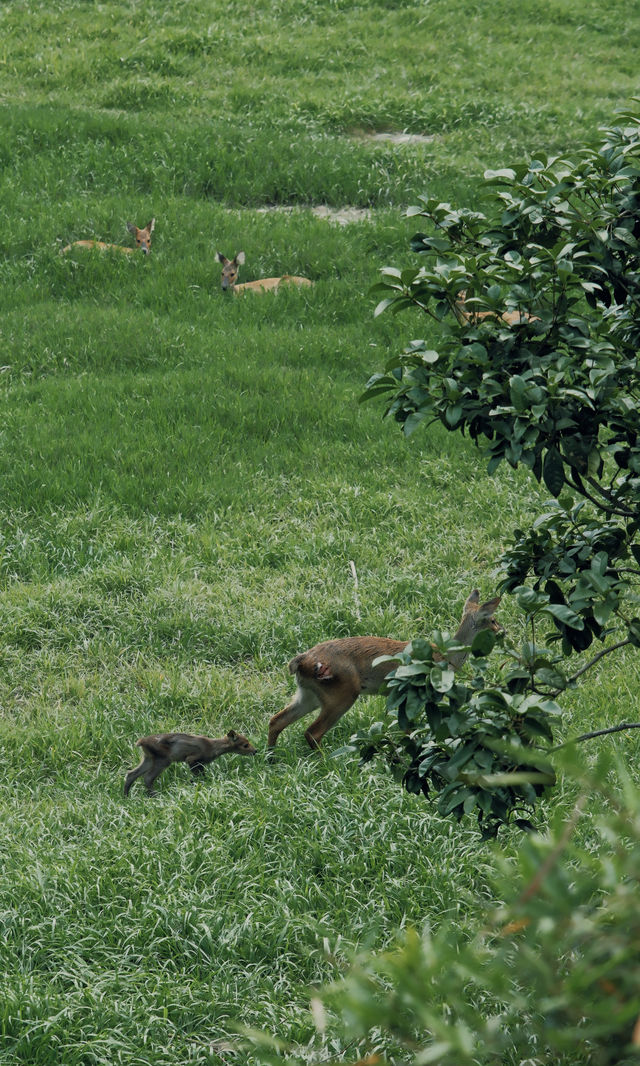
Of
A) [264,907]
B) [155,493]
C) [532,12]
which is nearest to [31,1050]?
[264,907]

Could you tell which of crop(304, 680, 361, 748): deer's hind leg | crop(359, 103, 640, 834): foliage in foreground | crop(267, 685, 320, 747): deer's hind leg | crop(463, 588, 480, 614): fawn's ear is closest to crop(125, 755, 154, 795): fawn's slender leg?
crop(267, 685, 320, 747): deer's hind leg

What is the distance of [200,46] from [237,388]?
9700mm

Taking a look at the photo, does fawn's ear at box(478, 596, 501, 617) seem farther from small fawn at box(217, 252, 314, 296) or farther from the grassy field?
small fawn at box(217, 252, 314, 296)

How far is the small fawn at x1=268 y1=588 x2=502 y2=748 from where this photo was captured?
5.43 m

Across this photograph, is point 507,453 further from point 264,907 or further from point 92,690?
point 92,690

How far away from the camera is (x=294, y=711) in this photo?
5.55 meters

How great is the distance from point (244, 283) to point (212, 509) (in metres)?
4.03

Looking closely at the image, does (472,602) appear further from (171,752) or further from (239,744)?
(171,752)

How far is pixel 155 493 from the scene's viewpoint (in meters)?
7.86

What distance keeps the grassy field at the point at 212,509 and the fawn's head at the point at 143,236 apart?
0.24m

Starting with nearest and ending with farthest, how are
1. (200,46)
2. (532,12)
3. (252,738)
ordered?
(252,738) → (200,46) → (532,12)

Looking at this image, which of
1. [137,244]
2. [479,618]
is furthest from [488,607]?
[137,244]

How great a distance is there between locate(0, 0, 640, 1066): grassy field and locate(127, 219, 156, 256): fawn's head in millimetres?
245

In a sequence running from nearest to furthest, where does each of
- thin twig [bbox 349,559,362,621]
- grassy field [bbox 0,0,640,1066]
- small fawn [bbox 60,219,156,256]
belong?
grassy field [bbox 0,0,640,1066], thin twig [bbox 349,559,362,621], small fawn [bbox 60,219,156,256]
